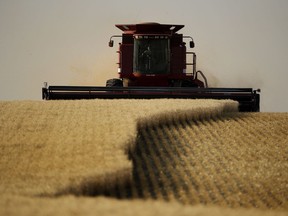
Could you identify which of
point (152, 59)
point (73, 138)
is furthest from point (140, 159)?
point (152, 59)

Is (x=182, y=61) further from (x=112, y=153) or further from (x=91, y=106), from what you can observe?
(x=112, y=153)

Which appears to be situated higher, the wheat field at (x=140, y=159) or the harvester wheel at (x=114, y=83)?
the wheat field at (x=140, y=159)

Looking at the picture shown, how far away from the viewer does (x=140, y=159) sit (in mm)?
13984

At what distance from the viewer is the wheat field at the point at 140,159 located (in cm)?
970

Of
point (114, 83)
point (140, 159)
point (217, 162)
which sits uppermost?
point (140, 159)

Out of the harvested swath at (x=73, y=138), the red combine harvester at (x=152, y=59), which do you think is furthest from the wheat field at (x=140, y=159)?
the red combine harvester at (x=152, y=59)

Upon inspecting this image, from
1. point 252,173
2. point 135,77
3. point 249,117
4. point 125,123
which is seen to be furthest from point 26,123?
point 135,77

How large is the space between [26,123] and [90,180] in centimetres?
538

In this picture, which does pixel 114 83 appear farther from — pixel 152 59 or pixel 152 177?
pixel 152 177

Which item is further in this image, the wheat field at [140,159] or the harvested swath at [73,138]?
the harvested swath at [73,138]

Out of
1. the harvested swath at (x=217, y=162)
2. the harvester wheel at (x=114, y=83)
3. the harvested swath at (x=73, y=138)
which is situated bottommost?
the harvester wheel at (x=114, y=83)

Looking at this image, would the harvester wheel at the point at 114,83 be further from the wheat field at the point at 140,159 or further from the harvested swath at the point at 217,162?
the harvested swath at the point at 217,162

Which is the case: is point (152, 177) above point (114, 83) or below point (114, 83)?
above

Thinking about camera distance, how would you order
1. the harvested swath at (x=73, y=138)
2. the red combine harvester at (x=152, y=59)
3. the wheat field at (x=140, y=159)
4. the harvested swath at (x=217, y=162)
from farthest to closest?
the red combine harvester at (x=152, y=59), the harvested swath at (x=217, y=162), the harvested swath at (x=73, y=138), the wheat field at (x=140, y=159)
